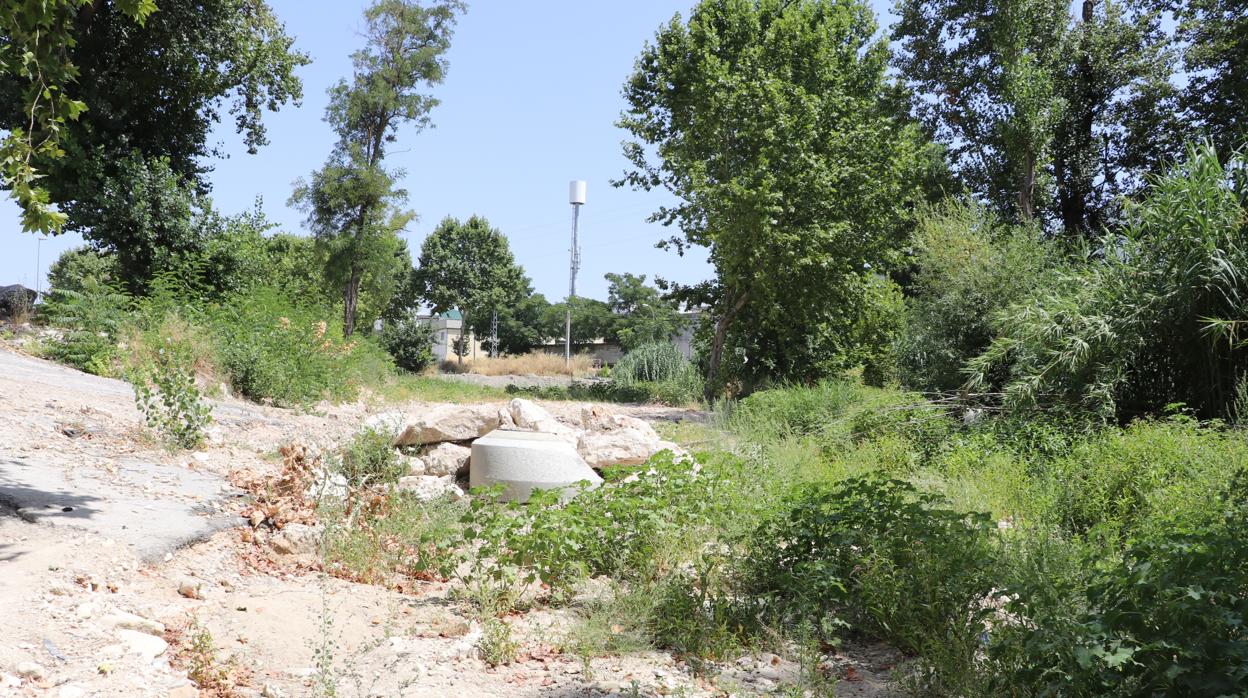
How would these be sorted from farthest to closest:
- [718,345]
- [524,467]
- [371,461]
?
[718,345] < [524,467] < [371,461]

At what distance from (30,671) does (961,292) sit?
12.7 metres

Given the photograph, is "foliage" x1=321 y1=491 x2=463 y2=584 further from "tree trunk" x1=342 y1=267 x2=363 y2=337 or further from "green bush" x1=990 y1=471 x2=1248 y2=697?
"tree trunk" x1=342 y1=267 x2=363 y2=337

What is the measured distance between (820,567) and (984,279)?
10.4 metres

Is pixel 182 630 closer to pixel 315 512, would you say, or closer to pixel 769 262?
pixel 315 512

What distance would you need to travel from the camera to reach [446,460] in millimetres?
7531

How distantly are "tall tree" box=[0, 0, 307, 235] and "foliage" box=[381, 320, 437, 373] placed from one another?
19091mm

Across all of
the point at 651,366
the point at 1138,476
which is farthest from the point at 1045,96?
the point at 1138,476

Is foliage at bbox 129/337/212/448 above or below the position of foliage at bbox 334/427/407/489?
above

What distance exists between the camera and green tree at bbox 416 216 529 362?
42.6 meters

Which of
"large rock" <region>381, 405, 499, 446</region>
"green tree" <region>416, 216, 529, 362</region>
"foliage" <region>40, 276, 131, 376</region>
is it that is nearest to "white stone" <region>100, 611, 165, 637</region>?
"large rock" <region>381, 405, 499, 446</region>

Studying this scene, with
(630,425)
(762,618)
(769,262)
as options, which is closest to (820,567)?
(762,618)

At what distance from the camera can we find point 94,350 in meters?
10.4

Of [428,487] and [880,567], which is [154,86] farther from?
[880,567]

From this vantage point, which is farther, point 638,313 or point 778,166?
point 638,313
